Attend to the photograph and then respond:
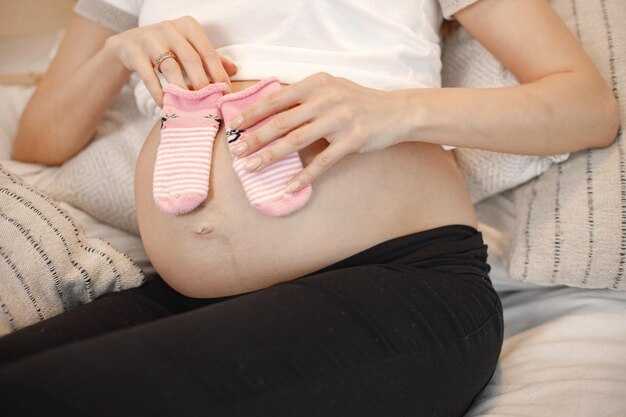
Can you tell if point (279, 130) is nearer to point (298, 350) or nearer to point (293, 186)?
point (293, 186)

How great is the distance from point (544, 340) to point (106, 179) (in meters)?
0.87

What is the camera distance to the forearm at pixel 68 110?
3.53 ft

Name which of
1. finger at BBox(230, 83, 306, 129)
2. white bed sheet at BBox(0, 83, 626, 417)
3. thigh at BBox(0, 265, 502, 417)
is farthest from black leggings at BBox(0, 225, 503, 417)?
finger at BBox(230, 83, 306, 129)

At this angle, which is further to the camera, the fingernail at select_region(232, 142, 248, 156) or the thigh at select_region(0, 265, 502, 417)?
the fingernail at select_region(232, 142, 248, 156)

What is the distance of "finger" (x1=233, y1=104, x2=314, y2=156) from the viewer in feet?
2.59

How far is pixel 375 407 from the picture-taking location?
0.69m

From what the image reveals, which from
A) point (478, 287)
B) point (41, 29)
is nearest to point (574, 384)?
point (478, 287)

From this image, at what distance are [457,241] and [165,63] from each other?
544 mm

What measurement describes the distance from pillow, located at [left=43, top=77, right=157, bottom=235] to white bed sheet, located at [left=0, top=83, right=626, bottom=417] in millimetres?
27

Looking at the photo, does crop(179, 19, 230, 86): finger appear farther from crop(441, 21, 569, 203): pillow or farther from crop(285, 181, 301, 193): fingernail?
crop(441, 21, 569, 203): pillow

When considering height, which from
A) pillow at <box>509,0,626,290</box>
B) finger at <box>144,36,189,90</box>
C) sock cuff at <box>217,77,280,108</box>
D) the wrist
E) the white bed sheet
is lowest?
the white bed sheet

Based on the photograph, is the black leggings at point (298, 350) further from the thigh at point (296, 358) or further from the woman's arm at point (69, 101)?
the woman's arm at point (69, 101)

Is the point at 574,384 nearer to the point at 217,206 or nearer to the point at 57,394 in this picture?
the point at 217,206

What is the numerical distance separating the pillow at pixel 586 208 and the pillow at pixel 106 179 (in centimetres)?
76
